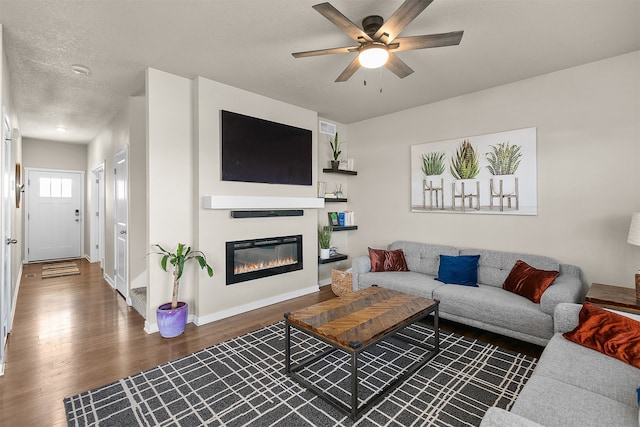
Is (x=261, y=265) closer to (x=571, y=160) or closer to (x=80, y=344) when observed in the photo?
(x=80, y=344)

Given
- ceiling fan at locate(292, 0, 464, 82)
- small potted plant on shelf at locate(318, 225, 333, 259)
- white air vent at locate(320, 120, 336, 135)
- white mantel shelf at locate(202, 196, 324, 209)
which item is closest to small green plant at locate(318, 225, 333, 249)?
small potted plant on shelf at locate(318, 225, 333, 259)

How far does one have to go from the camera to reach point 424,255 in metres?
4.05

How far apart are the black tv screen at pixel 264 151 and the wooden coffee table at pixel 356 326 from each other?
1920 millimetres

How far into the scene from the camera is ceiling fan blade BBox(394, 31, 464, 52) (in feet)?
6.76

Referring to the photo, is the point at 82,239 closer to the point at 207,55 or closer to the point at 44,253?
the point at 44,253

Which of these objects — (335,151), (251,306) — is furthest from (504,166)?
(251,306)

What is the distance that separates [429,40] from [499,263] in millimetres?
2527

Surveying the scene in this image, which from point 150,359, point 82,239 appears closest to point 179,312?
point 150,359

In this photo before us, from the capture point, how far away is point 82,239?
289 inches

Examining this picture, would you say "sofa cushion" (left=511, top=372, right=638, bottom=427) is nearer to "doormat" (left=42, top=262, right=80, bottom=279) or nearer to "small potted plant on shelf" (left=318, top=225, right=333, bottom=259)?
"small potted plant on shelf" (left=318, top=225, right=333, bottom=259)

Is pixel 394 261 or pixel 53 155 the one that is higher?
pixel 53 155

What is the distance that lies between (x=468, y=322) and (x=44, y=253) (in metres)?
8.52

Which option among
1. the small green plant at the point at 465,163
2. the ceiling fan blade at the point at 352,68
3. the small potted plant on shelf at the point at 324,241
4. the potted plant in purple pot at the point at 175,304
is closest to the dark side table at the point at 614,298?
the small green plant at the point at 465,163

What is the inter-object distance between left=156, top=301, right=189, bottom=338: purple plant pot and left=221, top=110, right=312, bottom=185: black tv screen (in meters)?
1.49
